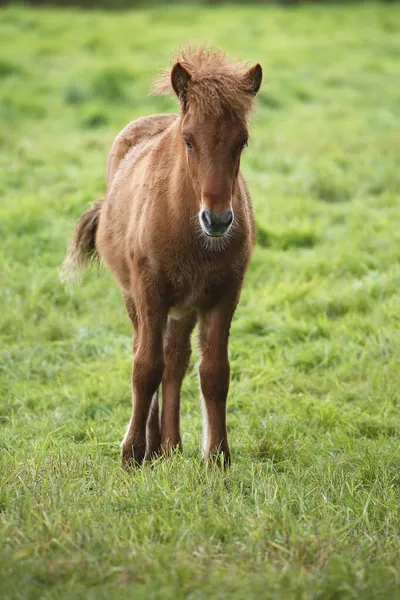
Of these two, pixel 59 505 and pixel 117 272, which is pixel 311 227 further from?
pixel 59 505

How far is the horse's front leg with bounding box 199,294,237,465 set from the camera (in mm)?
4617

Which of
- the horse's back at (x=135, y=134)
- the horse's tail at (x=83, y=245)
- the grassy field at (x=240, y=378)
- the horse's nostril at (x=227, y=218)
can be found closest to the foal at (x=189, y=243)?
the horse's nostril at (x=227, y=218)

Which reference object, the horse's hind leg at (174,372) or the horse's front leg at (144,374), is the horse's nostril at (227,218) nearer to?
the horse's front leg at (144,374)

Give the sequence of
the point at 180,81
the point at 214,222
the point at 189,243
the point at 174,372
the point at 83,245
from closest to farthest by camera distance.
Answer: the point at 214,222, the point at 180,81, the point at 189,243, the point at 174,372, the point at 83,245

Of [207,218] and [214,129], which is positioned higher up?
[214,129]

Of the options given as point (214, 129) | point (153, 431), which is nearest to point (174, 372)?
point (153, 431)

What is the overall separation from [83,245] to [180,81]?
2139 millimetres

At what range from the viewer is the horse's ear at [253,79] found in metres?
4.30

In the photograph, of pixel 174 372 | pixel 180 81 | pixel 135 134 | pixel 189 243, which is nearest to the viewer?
pixel 180 81

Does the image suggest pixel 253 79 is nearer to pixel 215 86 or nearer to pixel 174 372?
pixel 215 86

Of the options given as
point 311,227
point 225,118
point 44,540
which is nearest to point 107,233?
point 225,118

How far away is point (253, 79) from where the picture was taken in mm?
4332

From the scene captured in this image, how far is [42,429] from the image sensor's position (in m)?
5.35

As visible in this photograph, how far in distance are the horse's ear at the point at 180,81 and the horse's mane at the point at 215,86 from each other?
3 centimetres
